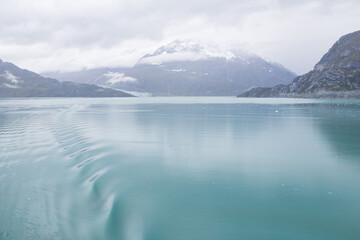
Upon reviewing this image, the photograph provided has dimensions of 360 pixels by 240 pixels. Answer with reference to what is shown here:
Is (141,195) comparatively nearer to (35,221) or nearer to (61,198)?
(61,198)

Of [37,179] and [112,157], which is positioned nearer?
[37,179]

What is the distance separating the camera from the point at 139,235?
1126 cm

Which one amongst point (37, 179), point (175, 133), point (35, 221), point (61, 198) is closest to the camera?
point (35, 221)

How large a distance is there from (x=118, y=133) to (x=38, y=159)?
1350 centimetres

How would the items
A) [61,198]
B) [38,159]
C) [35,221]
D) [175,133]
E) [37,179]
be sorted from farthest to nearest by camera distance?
[175,133], [38,159], [37,179], [61,198], [35,221]

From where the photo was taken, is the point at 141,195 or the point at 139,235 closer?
the point at 139,235

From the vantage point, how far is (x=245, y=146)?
26719 mm

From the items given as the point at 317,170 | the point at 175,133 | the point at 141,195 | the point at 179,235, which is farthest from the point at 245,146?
the point at 179,235

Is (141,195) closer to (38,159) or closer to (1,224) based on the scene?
(1,224)

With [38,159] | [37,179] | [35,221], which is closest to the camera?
[35,221]

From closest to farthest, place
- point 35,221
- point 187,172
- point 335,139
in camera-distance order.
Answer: point 35,221
point 187,172
point 335,139

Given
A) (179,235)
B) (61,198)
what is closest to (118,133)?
(61,198)

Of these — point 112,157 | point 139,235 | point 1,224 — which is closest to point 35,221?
point 1,224

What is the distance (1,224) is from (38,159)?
11299mm
